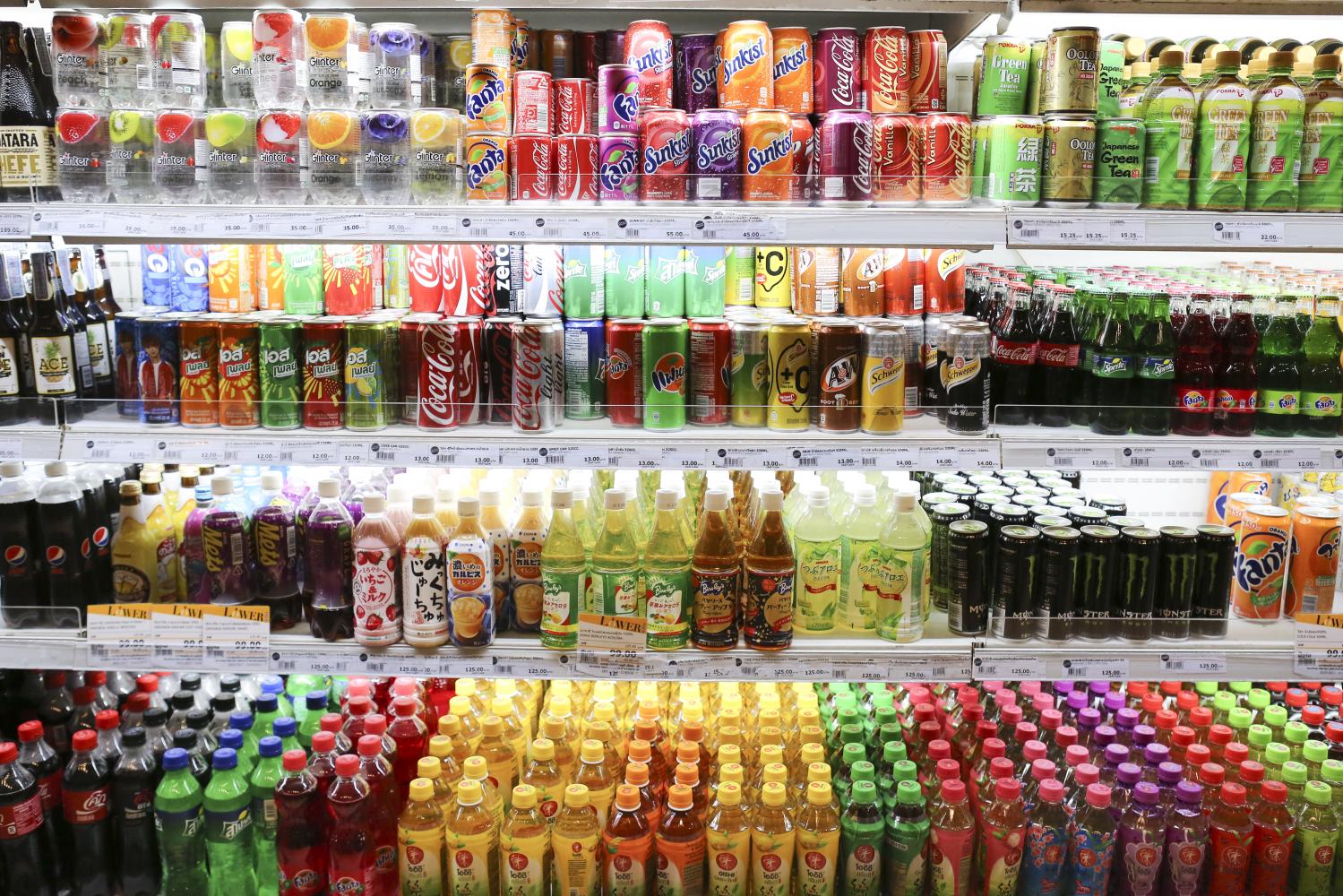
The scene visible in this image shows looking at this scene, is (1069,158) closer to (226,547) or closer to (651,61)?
(651,61)

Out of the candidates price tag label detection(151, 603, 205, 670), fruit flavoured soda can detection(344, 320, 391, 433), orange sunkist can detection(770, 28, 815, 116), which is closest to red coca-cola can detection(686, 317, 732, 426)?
orange sunkist can detection(770, 28, 815, 116)

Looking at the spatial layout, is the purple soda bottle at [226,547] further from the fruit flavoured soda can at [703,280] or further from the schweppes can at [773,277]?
the schweppes can at [773,277]

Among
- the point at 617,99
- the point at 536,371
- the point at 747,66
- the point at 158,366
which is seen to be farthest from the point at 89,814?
the point at 747,66

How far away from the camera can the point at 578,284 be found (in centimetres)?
223

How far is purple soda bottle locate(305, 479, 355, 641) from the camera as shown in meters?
2.13

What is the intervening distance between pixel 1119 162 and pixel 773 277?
2.47 feet

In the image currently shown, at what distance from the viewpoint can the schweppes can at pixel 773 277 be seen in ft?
7.72

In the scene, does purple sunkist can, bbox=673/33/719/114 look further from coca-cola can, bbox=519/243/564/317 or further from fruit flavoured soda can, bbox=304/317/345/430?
fruit flavoured soda can, bbox=304/317/345/430

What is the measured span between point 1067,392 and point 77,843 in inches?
91.0

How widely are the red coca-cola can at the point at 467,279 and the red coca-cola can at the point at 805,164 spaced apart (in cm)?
71

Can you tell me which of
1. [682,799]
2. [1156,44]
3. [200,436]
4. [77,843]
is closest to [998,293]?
[1156,44]

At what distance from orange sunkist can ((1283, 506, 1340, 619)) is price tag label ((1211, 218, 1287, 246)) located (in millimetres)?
647

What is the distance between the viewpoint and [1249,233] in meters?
1.99

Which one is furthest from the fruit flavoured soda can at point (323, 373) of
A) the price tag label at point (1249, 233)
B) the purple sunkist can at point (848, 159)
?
the price tag label at point (1249, 233)
